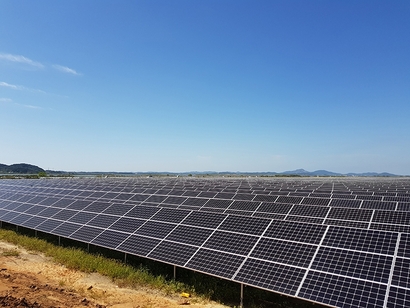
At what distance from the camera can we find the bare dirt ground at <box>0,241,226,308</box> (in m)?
9.26

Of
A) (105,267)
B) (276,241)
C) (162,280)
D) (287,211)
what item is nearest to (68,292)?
(105,267)

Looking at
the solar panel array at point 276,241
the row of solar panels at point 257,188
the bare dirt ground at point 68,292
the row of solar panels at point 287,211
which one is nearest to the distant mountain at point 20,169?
the row of solar panels at point 257,188

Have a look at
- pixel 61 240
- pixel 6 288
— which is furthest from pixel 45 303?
pixel 61 240

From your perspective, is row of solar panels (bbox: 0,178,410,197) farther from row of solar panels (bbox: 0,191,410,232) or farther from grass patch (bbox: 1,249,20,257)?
grass patch (bbox: 1,249,20,257)

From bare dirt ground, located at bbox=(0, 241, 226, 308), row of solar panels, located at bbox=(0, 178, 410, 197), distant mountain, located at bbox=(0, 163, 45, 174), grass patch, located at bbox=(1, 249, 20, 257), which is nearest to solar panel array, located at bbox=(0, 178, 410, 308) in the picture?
bare dirt ground, located at bbox=(0, 241, 226, 308)

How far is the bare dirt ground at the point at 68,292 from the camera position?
926 cm

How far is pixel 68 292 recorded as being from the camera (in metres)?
10.4

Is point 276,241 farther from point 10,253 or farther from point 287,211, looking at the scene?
point 10,253

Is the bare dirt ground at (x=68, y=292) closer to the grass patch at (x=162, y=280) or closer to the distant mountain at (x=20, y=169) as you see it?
the grass patch at (x=162, y=280)

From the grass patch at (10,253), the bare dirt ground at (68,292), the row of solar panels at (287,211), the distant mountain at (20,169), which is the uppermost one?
the row of solar panels at (287,211)

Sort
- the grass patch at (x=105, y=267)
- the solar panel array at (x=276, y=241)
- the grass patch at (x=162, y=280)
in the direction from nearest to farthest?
the solar panel array at (x=276, y=241)
the grass patch at (x=162, y=280)
the grass patch at (x=105, y=267)

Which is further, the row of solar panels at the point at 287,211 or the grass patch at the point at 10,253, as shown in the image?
the grass patch at the point at 10,253

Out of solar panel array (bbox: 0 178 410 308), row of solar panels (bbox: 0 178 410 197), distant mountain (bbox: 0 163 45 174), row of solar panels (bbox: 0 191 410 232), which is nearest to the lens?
solar panel array (bbox: 0 178 410 308)

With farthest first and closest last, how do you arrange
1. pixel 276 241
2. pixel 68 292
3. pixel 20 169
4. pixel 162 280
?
pixel 20 169, pixel 162 280, pixel 276 241, pixel 68 292
